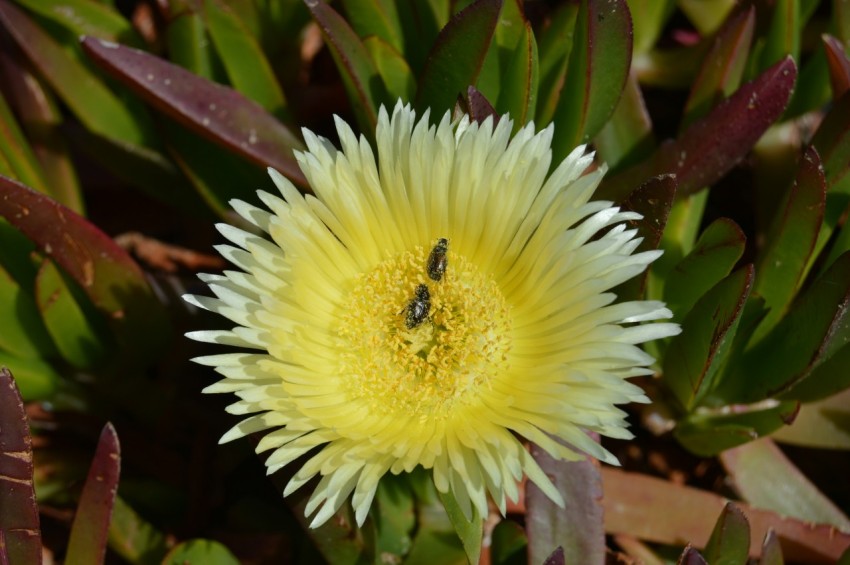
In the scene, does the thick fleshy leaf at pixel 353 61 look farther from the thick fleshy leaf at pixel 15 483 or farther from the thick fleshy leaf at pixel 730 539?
the thick fleshy leaf at pixel 730 539

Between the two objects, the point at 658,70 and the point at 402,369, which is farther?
the point at 658,70

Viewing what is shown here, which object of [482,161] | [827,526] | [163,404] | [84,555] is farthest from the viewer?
[163,404]

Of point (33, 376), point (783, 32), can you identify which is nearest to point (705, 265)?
point (783, 32)

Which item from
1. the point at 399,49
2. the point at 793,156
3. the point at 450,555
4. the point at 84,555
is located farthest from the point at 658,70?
the point at 84,555

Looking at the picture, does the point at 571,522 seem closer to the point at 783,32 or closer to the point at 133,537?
the point at 133,537

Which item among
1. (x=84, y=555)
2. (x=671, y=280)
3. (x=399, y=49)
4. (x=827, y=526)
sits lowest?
(x=827, y=526)

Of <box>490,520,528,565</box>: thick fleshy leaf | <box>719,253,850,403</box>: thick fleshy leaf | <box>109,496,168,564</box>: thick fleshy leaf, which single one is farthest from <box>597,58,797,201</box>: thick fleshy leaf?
<box>109,496,168,564</box>: thick fleshy leaf

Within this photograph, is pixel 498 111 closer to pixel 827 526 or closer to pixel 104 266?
pixel 104 266
